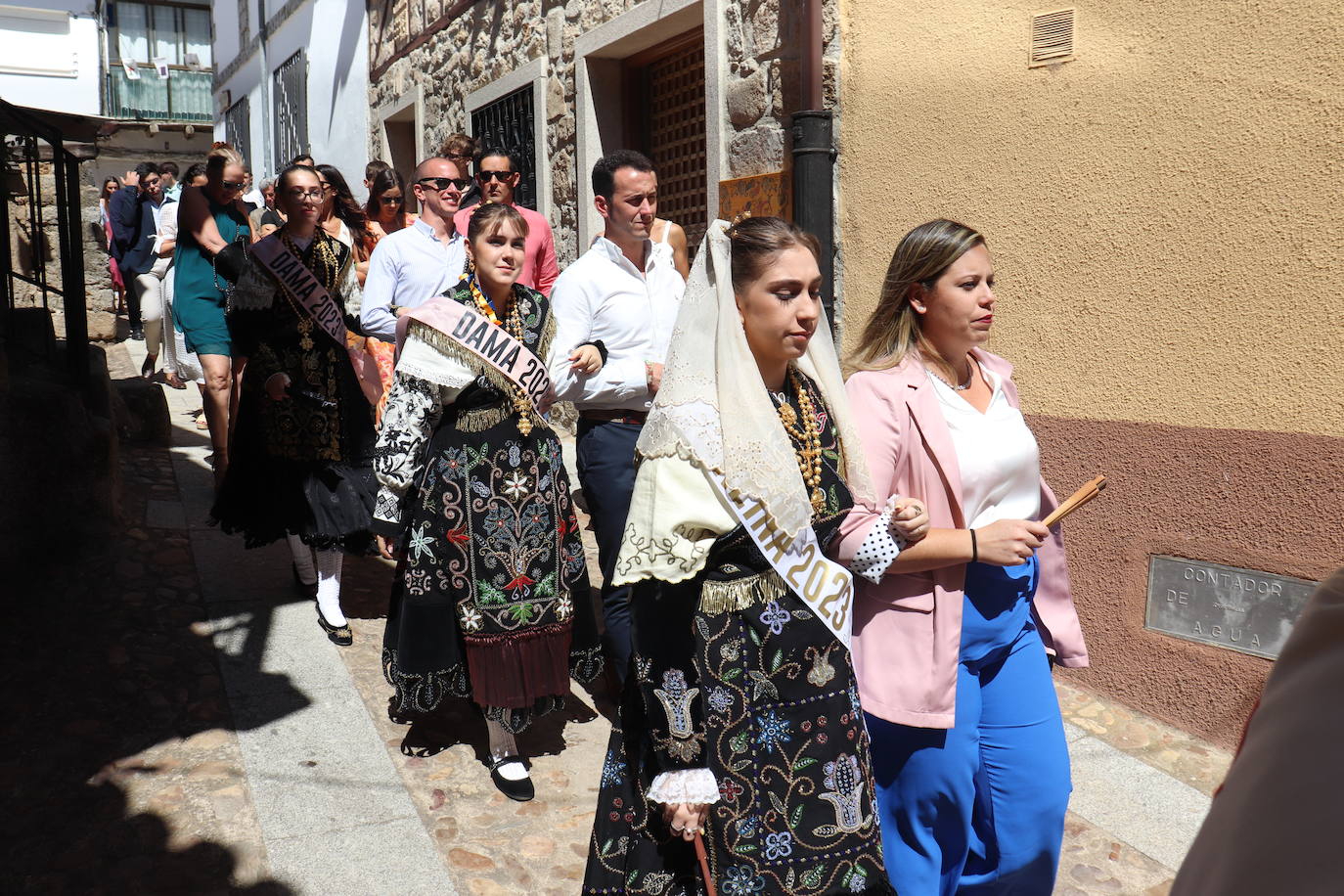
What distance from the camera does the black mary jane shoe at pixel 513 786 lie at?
3.47m

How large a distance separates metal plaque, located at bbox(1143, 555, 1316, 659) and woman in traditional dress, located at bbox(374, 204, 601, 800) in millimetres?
2086

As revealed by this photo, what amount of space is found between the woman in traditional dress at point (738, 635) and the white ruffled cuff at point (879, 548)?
65 mm

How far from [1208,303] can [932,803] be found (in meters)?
2.24

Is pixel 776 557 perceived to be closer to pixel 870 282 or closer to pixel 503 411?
pixel 503 411

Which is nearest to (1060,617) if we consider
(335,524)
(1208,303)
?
(1208,303)

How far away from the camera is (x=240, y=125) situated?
20281mm

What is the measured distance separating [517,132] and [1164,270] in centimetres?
604

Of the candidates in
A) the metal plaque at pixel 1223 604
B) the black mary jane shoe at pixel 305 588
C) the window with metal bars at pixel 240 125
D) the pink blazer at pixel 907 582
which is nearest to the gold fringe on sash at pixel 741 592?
the pink blazer at pixel 907 582

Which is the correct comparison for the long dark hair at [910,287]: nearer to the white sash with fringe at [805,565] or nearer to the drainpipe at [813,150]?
the white sash with fringe at [805,565]

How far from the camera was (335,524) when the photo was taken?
481cm

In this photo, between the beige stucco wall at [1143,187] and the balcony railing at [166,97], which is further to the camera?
the balcony railing at [166,97]

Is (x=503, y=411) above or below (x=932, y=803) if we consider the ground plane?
above

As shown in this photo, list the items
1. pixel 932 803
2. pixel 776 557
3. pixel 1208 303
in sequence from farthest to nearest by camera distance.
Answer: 1. pixel 1208 303
2. pixel 932 803
3. pixel 776 557

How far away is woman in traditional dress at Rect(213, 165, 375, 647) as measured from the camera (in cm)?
482
